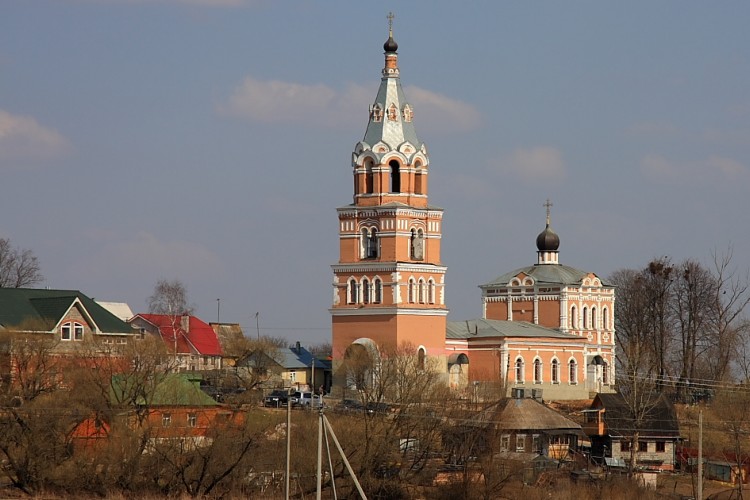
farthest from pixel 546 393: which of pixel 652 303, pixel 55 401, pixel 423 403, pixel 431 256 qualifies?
pixel 55 401

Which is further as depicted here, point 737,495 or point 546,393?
point 546,393

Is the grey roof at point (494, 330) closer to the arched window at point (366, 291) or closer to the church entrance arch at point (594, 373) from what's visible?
the church entrance arch at point (594, 373)

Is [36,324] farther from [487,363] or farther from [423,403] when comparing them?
[487,363]

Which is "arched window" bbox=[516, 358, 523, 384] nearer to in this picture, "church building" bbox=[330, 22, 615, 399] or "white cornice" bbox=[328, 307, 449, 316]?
"church building" bbox=[330, 22, 615, 399]

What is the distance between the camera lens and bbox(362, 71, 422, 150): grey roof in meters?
67.5

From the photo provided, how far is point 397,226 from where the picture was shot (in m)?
66.6

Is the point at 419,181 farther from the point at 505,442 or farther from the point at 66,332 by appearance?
the point at 505,442

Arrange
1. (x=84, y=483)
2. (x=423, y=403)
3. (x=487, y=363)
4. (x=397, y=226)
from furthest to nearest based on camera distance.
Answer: (x=487, y=363)
(x=397, y=226)
(x=423, y=403)
(x=84, y=483)

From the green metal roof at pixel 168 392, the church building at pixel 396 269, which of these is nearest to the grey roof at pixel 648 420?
the church building at pixel 396 269

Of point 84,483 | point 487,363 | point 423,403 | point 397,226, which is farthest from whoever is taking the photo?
point 487,363

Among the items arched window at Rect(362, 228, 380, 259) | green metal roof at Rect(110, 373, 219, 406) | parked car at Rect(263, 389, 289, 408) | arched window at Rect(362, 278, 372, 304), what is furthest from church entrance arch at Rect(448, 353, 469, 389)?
green metal roof at Rect(110, 373, 219, 406)

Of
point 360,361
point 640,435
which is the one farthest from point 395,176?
point 640,435

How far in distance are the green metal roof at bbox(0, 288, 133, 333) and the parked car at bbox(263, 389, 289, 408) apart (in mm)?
5382

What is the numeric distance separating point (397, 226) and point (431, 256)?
7.26 ft
